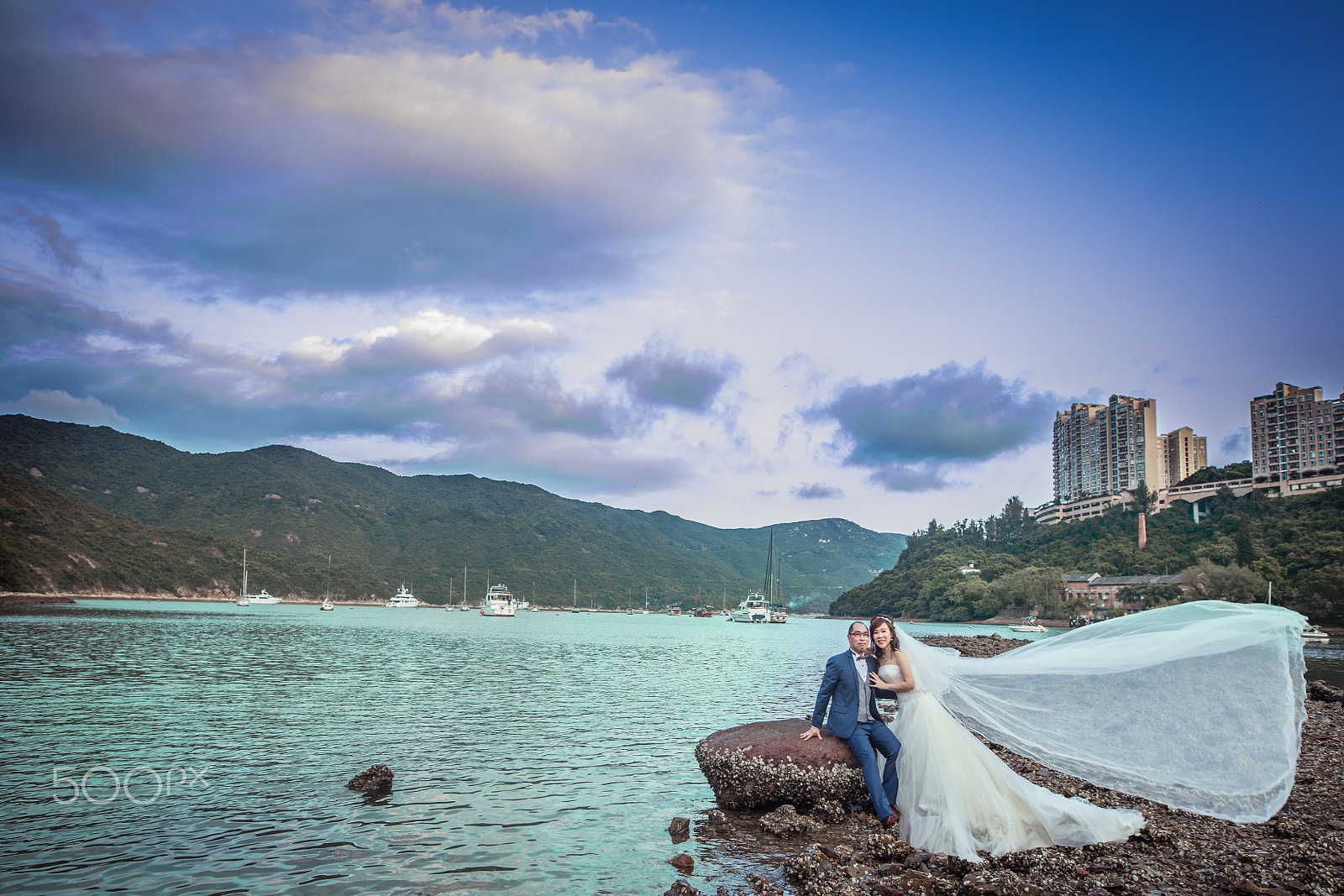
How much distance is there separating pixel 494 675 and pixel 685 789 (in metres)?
23.6

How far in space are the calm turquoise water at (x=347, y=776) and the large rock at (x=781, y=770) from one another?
1050 mm

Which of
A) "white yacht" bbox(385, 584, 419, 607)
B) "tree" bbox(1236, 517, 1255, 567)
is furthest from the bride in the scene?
"white yacht" bbox(385, 584, 419, 607)

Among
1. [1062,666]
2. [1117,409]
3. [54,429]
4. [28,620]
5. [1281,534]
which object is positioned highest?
[1117,409]

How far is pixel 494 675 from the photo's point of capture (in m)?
35.7

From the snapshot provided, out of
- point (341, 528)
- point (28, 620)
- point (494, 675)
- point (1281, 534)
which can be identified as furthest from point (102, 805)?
point (341, 528)

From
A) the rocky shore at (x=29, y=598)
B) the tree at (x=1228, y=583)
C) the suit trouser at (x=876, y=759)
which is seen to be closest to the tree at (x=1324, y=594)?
the tree at (x=1228, y=583)

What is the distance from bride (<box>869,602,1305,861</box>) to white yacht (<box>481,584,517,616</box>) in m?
159

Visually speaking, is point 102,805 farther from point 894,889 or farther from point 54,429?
point 54,429

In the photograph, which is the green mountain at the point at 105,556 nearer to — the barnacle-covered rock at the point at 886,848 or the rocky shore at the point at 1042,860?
the rocky shore at the point at 1042,860

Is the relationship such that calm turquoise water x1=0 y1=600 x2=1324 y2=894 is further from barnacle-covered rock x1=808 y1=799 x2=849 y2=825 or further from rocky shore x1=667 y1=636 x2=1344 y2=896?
barnacle-covered rock x1=808 y1=799 x2=849 y2=825

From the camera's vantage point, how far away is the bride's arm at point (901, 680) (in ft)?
32.2

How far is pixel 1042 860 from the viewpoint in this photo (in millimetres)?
8367

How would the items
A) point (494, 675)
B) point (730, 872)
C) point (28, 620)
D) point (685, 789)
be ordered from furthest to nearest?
point (28, 620) → point (494, 675) → point (685, 789) → point (730, 872)

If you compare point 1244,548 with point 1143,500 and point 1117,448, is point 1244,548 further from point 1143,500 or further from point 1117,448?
point 1117,448
